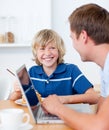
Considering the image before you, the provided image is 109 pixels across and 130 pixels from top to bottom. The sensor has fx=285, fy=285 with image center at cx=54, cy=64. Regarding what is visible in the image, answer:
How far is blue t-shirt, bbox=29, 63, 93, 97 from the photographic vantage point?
73.8 inches

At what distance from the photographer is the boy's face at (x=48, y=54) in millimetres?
1902

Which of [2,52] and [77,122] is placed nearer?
[77,122]

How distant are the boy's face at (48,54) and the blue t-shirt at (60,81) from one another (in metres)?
0.06

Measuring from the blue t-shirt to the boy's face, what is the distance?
63 millimetres

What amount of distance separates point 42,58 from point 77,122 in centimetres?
87

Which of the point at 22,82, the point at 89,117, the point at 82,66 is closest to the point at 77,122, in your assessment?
the point at 89,117

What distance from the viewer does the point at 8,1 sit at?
9.49 feet

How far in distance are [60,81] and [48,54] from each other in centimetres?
20

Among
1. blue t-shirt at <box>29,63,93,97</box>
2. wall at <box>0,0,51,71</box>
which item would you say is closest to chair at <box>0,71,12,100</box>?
blue t-shirt at <box>29,63,93,97</box>

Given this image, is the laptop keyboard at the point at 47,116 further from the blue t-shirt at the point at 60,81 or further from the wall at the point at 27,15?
the wall at the point at 27,15

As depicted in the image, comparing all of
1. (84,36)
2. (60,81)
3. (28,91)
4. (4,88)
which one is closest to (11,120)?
(28,91)

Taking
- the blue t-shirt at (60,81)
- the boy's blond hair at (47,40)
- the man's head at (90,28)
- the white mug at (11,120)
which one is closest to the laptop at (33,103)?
the white mug at (11,120)

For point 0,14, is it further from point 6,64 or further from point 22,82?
point 22,82

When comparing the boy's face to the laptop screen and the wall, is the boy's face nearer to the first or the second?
the laptop screen
